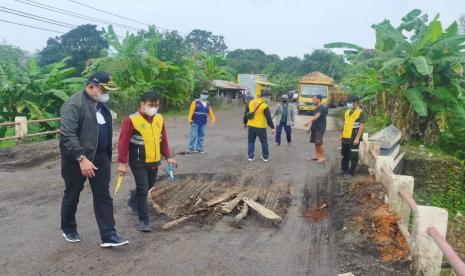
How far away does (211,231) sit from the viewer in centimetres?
587

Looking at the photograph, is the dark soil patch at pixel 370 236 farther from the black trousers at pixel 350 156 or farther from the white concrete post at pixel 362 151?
the white concrete post at pixel 362 151

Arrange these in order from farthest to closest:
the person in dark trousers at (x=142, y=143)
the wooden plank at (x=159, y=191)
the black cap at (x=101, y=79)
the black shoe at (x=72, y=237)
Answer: the wooden plank at (x=159, y=191)
the person in dark trousers at (x=142, y=143)
the black shoe at (x=72, y=237)
the black cap at (x=101, y=79)

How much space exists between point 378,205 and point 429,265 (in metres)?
2.35

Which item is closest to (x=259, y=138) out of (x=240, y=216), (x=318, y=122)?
(x=318, y=122)

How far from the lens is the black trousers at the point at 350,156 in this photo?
30.5ft

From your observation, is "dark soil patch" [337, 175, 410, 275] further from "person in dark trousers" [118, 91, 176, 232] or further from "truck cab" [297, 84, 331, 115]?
"truck cab" [297, 84, 331, 115]

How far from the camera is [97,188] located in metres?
4.93

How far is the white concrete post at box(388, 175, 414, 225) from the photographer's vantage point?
5981 mm

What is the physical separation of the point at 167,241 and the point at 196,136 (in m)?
6.79

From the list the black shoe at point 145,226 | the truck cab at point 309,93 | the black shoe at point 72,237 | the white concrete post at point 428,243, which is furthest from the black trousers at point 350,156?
the truck cab at point 309,93

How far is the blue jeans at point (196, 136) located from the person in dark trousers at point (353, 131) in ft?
13.2

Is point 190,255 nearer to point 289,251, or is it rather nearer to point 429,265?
point 289,251

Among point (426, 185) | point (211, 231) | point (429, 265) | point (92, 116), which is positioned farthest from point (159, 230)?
point (426, 185)

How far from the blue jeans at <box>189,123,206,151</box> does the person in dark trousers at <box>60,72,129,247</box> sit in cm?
687
